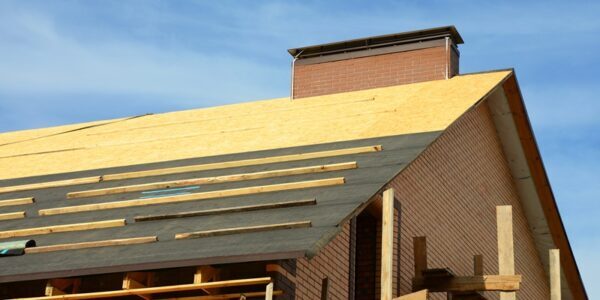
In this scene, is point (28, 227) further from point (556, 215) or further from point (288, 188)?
point (556, 215)

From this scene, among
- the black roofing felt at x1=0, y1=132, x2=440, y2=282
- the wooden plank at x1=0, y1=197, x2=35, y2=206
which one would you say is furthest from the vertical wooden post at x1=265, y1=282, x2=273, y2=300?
the wooden plank at x1=0, y1=197, x2=35, y2=206

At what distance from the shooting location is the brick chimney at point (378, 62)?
20.4m

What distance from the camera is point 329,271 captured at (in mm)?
13172

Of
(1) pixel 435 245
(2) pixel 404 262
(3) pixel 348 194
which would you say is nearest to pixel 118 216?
(3) pixel 348 194

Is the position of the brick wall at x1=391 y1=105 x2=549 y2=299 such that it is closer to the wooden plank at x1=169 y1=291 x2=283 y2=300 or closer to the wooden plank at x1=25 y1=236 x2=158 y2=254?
the wooden plank at x1=169 y1=291 x2=283 y2=300

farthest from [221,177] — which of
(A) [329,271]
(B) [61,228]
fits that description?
(B) [61,228]

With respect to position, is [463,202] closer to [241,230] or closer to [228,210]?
[228,210]

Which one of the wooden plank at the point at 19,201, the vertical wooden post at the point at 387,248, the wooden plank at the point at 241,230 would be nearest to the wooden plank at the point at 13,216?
the wooden plank at the point at 19,201

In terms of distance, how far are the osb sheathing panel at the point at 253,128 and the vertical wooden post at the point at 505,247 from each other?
1566 mm

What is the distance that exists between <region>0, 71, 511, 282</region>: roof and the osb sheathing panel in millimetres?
41

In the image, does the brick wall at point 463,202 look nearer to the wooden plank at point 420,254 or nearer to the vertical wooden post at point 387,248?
the wooden plank at point 420,254

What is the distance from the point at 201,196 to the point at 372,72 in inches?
317

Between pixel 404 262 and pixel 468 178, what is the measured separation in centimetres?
350

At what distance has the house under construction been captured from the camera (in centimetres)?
1198
